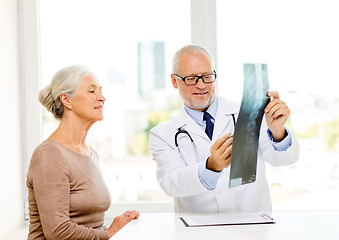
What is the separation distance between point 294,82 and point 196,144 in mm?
1053

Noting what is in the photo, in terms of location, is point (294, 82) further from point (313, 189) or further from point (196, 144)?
point (196, 144)

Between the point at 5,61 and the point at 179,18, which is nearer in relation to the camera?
the point at 5,61

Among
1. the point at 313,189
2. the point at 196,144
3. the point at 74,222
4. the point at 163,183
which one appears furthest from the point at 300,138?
the point at 74,222

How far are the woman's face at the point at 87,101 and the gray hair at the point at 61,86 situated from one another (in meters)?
0.03

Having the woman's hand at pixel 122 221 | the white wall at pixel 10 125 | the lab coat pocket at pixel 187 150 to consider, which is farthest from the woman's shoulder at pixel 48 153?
the white wall at pixel 10 125

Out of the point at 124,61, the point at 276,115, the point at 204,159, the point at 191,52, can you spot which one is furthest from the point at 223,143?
the point at 124,61

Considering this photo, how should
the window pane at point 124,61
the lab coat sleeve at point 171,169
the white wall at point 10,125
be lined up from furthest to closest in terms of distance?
the window pane at point 124,61
the white wall at point 10,125
the lab coat sleeve at point 171,169

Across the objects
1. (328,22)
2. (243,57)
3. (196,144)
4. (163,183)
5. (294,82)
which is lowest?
(163,183)

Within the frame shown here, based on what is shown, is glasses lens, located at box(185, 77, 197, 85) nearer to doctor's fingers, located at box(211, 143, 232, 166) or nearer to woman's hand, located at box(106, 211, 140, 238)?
doctor's fingers, located at box(211, 143, 232, 166)

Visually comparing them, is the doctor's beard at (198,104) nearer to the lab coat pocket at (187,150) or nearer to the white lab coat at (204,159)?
the white lab coat at (204,159)

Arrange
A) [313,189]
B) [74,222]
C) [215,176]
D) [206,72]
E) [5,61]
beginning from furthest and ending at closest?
[313,189], [5,61], [206,72], [74,222], [215,176]

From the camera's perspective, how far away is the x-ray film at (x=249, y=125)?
1.55 m

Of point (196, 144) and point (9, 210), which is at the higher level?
point (196, 144)

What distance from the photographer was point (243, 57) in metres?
2.85
